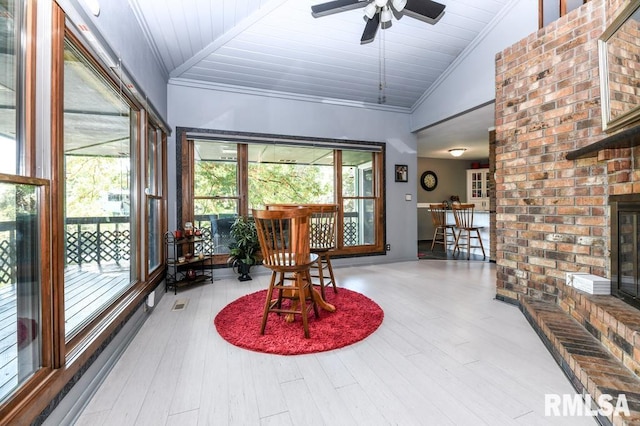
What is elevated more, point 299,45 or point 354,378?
point 299,45

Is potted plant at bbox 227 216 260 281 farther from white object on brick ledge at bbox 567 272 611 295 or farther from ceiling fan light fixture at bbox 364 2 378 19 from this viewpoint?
white object on brick ledge at bbox 567 272 611 295

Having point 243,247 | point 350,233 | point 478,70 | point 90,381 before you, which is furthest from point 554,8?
point 90,381

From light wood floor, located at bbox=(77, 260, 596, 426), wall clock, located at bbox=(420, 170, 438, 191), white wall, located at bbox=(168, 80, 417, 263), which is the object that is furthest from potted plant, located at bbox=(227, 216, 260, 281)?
wall clock, located at bbox=(420, 170, 438, 191)

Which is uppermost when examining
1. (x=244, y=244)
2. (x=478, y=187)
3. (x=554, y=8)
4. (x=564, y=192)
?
(x=554, y=8)

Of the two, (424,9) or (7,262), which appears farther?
(424,9)

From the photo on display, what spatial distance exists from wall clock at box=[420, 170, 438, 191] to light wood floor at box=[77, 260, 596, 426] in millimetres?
5889

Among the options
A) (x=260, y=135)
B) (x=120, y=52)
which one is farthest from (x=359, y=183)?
(x=120, y=52)

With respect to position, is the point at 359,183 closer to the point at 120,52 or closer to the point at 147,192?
the point at 147,192

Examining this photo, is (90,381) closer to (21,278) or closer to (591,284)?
(21,278)

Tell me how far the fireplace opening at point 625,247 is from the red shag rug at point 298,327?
160 centimetres

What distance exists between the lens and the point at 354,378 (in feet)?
5.30

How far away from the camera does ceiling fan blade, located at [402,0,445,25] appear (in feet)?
7.86

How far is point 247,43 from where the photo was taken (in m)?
3.33

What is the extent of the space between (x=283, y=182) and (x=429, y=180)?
528 cm
